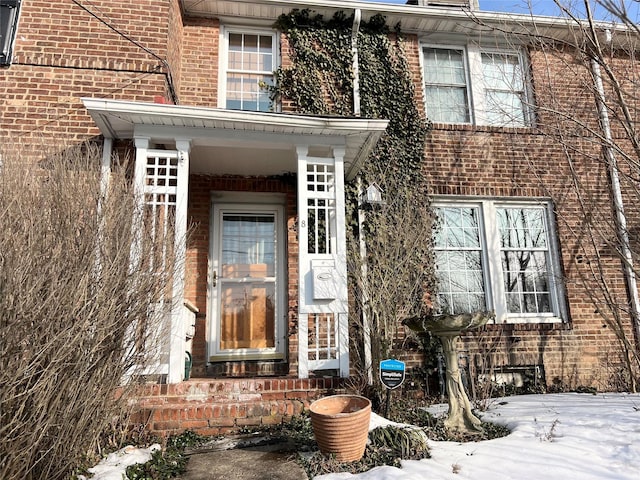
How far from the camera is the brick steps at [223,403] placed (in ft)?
12.7

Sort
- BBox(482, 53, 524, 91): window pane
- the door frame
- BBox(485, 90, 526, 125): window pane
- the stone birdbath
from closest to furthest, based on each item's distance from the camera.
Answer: the stone birdbath
the door frame
BBox(485, 90, 526, 125): window pane
BBox(482, 53, 524, 91): window pane

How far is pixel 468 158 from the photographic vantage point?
663 centimetres

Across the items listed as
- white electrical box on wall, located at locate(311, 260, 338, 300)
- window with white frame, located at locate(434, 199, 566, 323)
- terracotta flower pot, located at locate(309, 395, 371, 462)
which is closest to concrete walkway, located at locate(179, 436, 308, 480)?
terracotta flower pot, located at locate(309, 395, 371, 462)

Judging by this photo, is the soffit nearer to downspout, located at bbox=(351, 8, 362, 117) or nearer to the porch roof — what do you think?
downspout, located at bbox=(351, 8, 362, 117)

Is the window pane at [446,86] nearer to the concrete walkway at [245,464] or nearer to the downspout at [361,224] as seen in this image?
the downspout at [361,224]

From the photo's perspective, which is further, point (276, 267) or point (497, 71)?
point (497, 71)

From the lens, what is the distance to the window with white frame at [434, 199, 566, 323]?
629 cm

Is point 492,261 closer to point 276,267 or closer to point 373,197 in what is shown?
point 373,197

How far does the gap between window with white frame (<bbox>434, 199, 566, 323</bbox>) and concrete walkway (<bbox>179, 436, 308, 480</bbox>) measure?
3.46 meters

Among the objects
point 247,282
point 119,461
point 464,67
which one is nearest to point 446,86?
point 464,67

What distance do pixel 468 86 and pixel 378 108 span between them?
1770 mm

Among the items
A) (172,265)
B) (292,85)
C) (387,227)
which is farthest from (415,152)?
(172,265)

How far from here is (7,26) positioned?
548 cm

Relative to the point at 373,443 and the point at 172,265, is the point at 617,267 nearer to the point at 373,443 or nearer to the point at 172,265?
the point at 373,443
